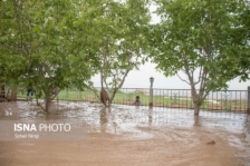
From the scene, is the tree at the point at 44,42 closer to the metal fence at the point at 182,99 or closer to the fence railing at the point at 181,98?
the fence railing at the point at 181,98

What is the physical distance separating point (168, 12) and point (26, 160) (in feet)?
19.5

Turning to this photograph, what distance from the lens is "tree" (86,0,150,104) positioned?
8.34m

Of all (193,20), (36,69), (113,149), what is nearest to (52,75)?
(36,69)

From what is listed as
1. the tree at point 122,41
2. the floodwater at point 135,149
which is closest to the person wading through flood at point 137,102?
the tree at point 122,41

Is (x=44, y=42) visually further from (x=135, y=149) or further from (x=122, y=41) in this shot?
(x=122, y=41)

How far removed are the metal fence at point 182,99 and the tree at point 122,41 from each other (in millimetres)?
1435

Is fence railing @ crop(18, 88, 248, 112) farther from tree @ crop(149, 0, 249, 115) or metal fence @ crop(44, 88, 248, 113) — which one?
tree @ crop(149, 0, 249, 115)

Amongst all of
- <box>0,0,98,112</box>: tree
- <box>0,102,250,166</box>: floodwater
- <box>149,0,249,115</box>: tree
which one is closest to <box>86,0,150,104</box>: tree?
<box>149,0,249,115</box>: tree

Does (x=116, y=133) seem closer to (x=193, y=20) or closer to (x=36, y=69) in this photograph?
(x=36, y=69)

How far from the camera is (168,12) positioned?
7566 millimetres

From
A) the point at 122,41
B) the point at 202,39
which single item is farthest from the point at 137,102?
the point at 202,39

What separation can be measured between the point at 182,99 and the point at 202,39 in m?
4.30

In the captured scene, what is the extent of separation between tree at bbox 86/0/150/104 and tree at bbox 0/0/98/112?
1.78 m

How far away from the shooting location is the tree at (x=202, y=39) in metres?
6.79
